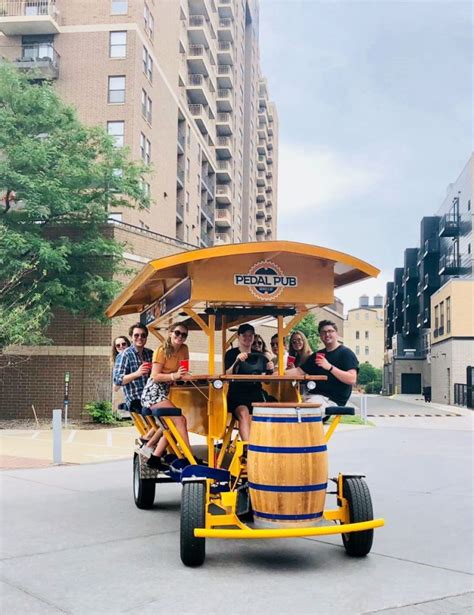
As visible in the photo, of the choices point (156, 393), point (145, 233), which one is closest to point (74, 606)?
point (156, 393)

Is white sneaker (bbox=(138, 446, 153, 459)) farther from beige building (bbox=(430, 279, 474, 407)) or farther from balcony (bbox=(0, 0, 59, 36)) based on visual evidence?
beige building (bbox=(430, 279, 474, 407))

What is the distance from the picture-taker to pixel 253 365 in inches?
303

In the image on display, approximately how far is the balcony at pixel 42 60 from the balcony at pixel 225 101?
104ft

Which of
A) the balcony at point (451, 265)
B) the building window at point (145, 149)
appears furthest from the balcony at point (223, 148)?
the building window at point (145, 149)

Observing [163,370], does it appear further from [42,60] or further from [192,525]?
[42,60]

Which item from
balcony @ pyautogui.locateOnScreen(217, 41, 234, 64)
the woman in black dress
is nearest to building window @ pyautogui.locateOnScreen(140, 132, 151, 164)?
balcony @ pyautogui.locateOnScreen(217, 41, 234, 64)

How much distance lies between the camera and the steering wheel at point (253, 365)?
7.63 m

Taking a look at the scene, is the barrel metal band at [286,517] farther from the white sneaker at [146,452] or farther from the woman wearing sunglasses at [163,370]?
the white sneaker at [146,452]

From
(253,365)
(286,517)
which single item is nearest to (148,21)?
(253,365)

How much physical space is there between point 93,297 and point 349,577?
1862 cm

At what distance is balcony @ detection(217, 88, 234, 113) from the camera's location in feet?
221

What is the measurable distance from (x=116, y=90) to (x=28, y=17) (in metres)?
5.62

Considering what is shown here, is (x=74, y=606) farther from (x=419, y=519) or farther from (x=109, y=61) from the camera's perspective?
(x=109, y=61)

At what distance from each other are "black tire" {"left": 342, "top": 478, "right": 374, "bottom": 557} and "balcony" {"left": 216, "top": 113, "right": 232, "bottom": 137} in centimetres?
6233
